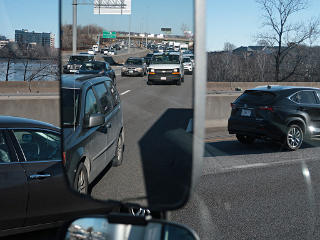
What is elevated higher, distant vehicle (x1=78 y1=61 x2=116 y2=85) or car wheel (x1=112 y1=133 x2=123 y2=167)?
distant vehicle (x1=78 y1=61 x2=116 y2=85)

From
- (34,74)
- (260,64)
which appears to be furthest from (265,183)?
(260,64)

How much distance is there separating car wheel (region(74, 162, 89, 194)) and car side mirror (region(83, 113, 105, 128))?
148 mm

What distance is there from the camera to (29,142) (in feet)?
15.8

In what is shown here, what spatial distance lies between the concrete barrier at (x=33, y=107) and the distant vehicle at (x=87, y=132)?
1057 centimetres

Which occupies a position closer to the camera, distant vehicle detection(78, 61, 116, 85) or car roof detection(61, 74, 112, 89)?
car roof detection(61, 74, 112, 89)

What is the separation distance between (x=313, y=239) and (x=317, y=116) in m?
7.83

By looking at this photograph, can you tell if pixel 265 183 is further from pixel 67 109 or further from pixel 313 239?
pixel 67 109

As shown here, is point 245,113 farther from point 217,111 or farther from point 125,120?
point 125,120

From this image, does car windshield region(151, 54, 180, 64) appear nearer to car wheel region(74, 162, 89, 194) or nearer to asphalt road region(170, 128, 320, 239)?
car wheel region(74, 162, 89, 194)

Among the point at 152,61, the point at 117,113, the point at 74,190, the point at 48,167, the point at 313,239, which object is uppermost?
the point at 152,61

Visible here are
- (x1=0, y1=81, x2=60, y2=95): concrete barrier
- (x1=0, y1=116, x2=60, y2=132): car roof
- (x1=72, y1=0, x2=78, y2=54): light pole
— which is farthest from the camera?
(x1=0, y1=81, x2=60, y2=95): concrete barrier

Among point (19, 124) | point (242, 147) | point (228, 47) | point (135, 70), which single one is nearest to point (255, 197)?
point (19, 124)

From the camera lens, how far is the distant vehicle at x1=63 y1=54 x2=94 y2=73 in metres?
1.60

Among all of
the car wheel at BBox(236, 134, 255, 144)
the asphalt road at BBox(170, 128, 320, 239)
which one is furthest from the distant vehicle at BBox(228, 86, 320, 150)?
the asphalt road at BBox(170, 128, 320, 239)
